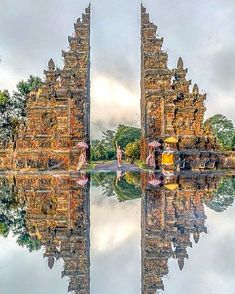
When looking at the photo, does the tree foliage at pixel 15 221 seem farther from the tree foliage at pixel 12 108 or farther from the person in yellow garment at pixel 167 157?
the tree foliage at pixel 12 108

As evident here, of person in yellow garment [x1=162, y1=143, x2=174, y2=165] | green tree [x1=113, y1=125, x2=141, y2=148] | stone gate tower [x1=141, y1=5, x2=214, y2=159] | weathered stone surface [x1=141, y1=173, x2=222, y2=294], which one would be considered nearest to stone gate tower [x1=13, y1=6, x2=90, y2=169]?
stone gate tower [x1=141, y1=5, x2=214, y2=159]

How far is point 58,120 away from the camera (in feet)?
99.0

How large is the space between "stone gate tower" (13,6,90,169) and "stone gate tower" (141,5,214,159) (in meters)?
4.12

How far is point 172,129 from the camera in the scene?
97.3 ft

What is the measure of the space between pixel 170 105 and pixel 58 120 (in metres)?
6.92

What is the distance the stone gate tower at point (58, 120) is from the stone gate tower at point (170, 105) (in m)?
4.12

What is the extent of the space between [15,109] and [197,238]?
3950cm

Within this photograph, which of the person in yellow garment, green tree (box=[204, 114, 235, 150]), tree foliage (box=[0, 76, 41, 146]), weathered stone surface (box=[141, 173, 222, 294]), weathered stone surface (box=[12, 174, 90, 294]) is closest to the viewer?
weathered stone surface (box=[12, 174, 90, 294])

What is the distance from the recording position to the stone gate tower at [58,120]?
29.4 m

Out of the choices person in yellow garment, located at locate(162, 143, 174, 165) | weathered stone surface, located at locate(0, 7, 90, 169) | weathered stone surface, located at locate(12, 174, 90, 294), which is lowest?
weathered stone surface, located at locate(12, 174, 90, 294)

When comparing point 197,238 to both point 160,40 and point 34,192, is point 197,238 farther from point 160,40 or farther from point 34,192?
point 160,40

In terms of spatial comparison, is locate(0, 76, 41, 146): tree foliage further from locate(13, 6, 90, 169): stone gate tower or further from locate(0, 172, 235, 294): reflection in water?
locate(0, 172, 235, 294): reflection in water

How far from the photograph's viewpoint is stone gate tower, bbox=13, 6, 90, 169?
29.4 meters

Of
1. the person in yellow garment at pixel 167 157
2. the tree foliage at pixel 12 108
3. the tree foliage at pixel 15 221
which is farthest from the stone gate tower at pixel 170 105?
the tree foliage at pixel 15 221
